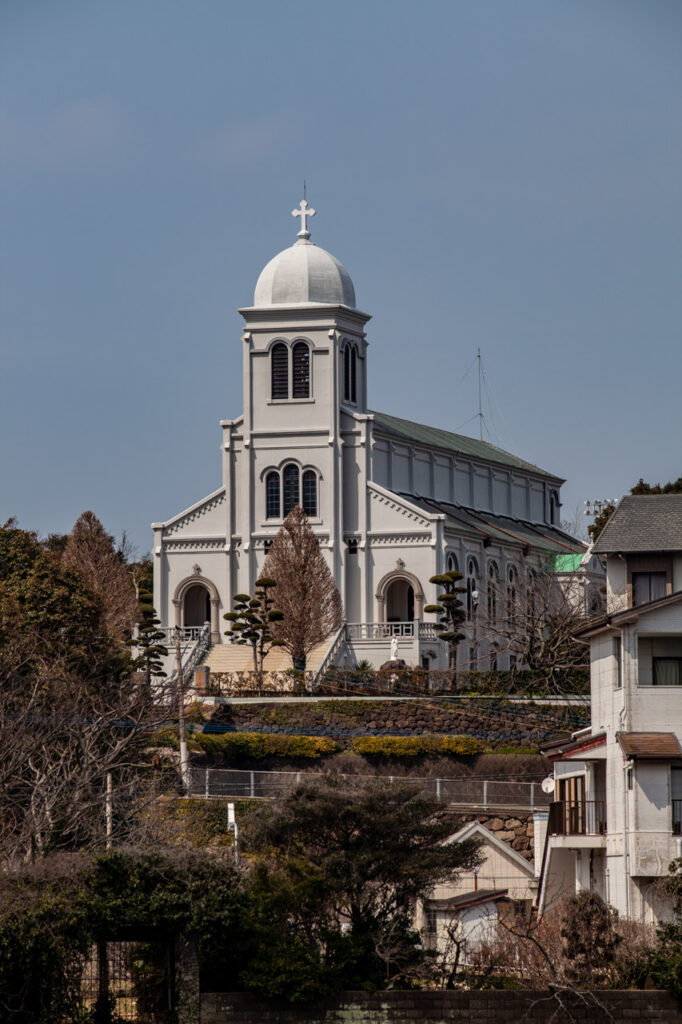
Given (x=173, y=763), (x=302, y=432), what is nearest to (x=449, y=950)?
(x=173, y=763)

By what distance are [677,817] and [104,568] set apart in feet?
202

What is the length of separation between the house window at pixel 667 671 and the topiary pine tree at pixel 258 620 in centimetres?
3199

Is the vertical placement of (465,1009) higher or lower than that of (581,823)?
lower

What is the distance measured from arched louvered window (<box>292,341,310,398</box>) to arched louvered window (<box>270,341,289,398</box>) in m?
0.36

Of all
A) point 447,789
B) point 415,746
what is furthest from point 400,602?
point 447,789

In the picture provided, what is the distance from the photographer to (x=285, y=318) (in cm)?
8688

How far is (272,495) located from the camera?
285 feet

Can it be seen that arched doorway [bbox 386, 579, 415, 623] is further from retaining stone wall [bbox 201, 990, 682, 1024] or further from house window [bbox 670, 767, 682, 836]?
retaining stone wall [bbox 201, 990, 682, 1024]

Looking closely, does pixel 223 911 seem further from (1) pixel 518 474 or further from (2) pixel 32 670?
(1) pixel 518 474

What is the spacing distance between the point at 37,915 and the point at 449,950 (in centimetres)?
797

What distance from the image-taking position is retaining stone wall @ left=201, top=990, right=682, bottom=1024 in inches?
1412

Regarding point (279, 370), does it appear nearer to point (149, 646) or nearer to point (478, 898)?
point (149, 646)

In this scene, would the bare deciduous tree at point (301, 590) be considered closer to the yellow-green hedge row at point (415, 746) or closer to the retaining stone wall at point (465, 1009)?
the yellow-green hedge row at point (415, 746)

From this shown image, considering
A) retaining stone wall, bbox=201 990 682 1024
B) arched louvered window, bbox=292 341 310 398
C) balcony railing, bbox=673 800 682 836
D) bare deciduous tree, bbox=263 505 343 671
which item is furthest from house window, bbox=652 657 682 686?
arched louvered window, bbox=292 341 310 398
